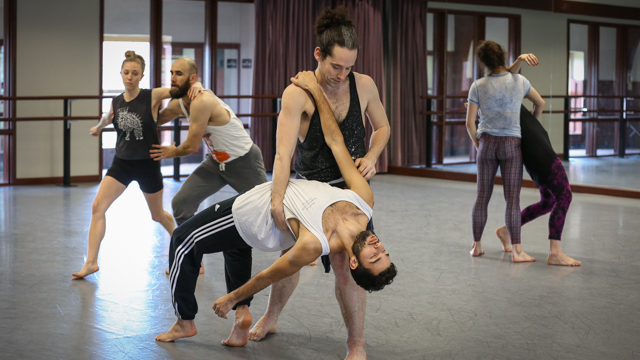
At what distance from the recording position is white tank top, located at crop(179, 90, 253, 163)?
3561mm

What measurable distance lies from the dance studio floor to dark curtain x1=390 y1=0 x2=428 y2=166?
A: 3.92 metres

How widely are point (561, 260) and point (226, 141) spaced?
6.90 ft

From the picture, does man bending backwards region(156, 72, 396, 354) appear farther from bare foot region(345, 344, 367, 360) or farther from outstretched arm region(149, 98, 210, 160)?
outstretched arm region(149, 98, 210, 160)

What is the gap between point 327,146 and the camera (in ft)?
8.38

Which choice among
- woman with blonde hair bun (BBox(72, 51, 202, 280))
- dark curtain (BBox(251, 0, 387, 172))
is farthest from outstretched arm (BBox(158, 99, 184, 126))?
dark curtain (BBox(251, 0, 387, 172))

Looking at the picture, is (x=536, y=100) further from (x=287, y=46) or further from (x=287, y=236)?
(x=287, y=46)

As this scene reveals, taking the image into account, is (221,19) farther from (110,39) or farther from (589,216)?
(589,216)

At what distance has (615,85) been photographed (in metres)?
6.93

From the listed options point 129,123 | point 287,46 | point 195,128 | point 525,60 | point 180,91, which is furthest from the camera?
point 287,46

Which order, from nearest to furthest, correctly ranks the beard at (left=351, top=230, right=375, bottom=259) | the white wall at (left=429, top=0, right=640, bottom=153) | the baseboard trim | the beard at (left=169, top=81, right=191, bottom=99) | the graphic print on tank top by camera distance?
the beard at (left=351, top=230, right=375, bottom=259)
the beard at (left=169, top=81, right=191, bottom=99)
the graphic print on tank top
the baseboard trim
the white wall at (left=429, top=0, right=640, bottom=153)

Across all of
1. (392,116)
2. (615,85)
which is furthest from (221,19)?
(615,85)

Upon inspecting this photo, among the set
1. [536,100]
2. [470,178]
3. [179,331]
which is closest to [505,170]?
[536,100]

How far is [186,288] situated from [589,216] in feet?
13.7

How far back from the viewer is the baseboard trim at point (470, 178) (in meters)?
6.82
